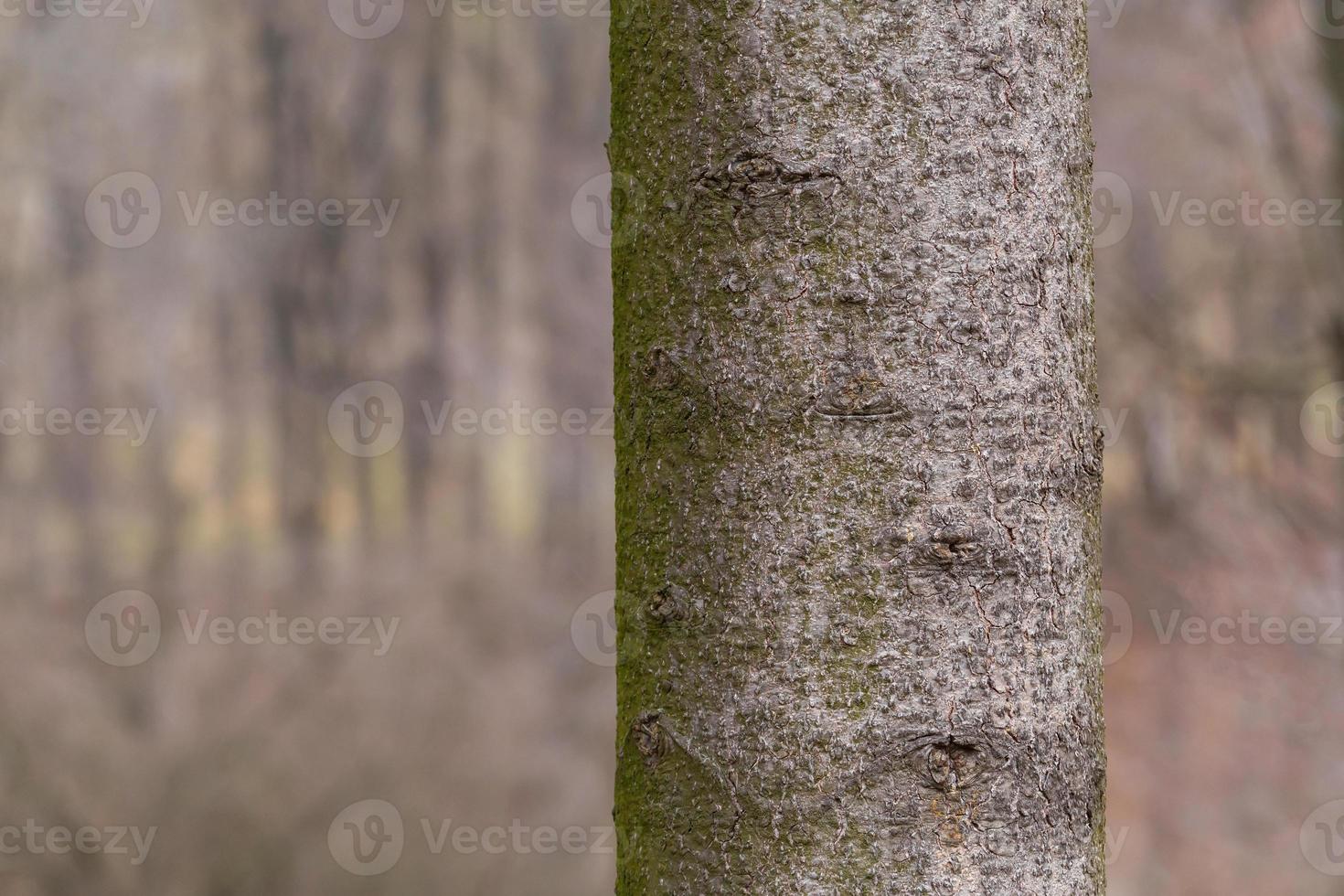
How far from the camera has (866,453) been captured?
0.40 metres

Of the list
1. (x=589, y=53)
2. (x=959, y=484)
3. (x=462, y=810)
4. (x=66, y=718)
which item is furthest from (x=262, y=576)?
(x=959, y=484)

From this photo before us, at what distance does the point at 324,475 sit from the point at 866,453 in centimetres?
192

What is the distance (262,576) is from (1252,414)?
2.08 metres

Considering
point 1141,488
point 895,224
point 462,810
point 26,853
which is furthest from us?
point 1141,488

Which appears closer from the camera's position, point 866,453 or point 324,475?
point 866,453

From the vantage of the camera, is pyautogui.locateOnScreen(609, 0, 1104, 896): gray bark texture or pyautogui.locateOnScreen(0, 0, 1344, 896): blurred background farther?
pyautogui.locateOnScreen(0, 0, 1344, 896): blurred background

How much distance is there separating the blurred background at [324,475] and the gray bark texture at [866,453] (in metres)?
1.81

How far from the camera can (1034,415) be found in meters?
0.41

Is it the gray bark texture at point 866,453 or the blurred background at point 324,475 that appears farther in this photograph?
the blurred background at point 324,475

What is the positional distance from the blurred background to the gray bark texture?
1813 mm

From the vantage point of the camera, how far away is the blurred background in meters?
2.08

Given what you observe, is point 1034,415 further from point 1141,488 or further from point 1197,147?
point 1197,147

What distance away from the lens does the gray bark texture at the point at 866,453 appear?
0.39 metres

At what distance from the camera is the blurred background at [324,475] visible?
2076 millimetres
